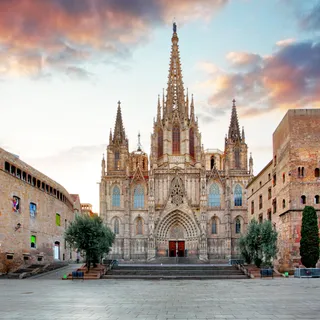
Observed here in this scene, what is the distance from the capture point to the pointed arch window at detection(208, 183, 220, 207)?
7256 cm

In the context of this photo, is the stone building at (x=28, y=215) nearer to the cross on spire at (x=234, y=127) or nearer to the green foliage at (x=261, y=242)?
the green foliage at (x=261, y=242)

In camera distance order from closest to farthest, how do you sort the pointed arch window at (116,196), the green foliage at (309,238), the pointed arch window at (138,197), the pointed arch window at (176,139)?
the green foliage at (309,238) → the pointed arch window at (138,197) → the pointed arch window at (116,196) → the pointed arch window at (176,139)

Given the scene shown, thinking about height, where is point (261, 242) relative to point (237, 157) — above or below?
below

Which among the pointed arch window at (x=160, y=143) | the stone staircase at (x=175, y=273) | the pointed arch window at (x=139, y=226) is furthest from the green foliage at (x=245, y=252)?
the pointed arch window at (x=160, y=143)

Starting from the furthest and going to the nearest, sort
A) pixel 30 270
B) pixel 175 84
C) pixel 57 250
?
pixel 175 84, pixel 57 250, pixel 30 270

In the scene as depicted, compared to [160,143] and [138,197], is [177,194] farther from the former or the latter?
[160,143]

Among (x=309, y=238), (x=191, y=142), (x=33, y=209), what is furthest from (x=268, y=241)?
(x=191, y=142)

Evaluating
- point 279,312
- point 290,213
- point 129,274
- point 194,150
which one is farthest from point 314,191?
point 194,150

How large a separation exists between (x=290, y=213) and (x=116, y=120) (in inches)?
1852

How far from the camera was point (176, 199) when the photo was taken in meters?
71.8

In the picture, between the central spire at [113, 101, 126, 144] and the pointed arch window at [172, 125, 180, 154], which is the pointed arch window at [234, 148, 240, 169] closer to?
the pointed arch window at [172, 125, 180, 154]

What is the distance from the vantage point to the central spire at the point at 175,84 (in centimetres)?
7944

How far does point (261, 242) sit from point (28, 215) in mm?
21283

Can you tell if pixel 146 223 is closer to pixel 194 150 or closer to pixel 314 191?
pixel 194 150
